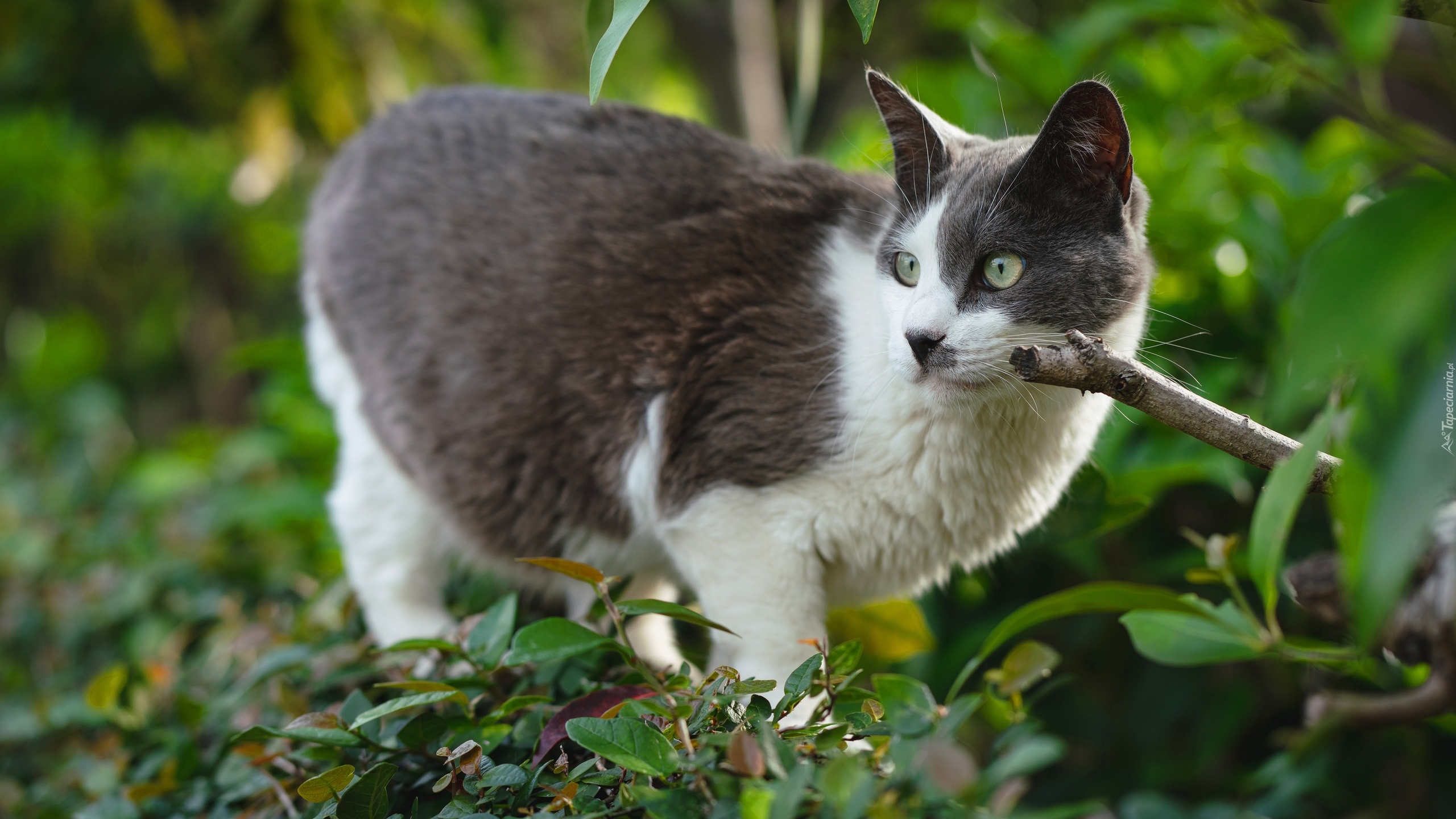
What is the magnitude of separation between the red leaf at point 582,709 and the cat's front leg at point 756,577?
319 millimetres

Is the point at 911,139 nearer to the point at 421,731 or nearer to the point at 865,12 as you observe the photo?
the point at 865,12

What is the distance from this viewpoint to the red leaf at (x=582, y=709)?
3.54 ft

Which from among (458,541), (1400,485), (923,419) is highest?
(1400,485)

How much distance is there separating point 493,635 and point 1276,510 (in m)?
0.98

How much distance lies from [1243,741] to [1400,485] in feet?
6.15

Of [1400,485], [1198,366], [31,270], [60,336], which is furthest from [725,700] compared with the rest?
[31,270]

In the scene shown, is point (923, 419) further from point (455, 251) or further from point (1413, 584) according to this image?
point (455, 251)

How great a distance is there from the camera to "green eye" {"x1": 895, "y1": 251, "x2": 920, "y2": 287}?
1.32 meters

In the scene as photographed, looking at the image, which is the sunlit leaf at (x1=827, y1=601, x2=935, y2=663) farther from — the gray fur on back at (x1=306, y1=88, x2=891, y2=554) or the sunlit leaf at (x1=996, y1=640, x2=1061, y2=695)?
the sunlit leaf at (x1=996, y1=640, x2=1061, y2=695)

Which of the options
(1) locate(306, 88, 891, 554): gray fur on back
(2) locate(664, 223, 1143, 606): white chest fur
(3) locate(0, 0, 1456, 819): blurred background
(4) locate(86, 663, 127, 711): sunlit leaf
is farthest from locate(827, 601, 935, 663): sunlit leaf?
(4) locate(86, 663, 127, 711): sunlit leaf

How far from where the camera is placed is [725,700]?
0.99m

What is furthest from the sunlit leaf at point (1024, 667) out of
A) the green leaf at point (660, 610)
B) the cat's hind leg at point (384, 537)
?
the cat's hind leg at point (384, 537)

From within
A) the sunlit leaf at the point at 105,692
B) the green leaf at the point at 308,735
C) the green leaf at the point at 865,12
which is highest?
the green leaf at the point at 865,12

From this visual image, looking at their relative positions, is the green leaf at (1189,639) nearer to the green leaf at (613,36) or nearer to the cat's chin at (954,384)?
the cat's chin at (954,384)
